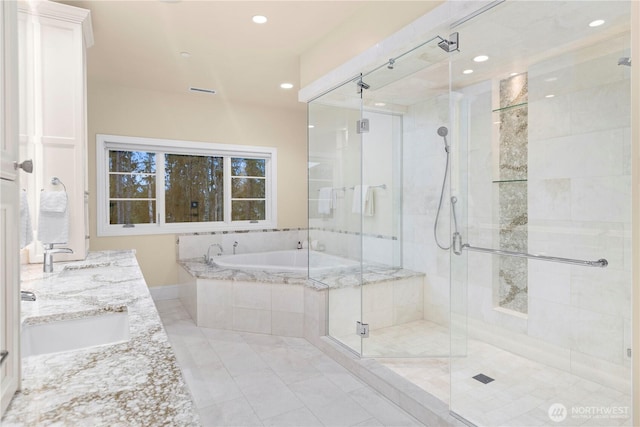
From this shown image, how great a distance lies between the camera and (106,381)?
2.85 ft

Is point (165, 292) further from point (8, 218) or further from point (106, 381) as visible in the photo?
point (8, 218)

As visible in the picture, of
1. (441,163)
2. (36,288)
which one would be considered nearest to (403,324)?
(441,163)

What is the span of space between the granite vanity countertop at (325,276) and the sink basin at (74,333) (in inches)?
74.0

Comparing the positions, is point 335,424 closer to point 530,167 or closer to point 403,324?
point 403,324

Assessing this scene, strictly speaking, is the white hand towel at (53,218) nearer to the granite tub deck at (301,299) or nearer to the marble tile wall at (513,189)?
the granite tub deck at (301,299)

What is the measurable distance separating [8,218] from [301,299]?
270 cm

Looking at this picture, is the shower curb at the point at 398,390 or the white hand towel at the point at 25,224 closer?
the white hand towel at the point at 25,224

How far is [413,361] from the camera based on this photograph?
270cm

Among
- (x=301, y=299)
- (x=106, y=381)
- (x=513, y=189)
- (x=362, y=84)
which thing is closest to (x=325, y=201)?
(x=301, y=299)

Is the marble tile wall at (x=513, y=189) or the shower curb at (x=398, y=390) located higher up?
the marble tile wall at (x=513, y=189)

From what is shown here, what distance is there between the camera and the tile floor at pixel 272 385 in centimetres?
208

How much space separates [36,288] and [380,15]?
261 centimetres

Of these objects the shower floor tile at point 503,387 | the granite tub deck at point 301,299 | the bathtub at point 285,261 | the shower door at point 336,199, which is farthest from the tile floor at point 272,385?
the bathtub at point 285,261

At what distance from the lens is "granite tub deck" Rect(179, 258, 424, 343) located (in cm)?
312
